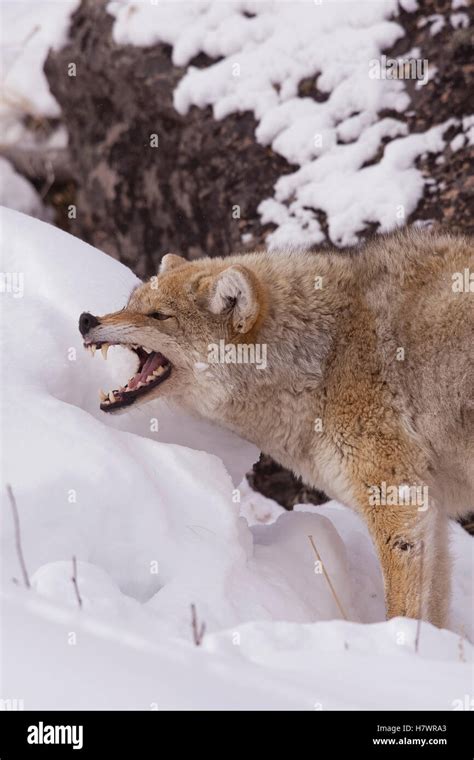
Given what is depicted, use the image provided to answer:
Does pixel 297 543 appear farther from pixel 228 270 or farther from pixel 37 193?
pixel 37 193

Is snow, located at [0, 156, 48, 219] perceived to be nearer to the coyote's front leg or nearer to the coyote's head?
the coyote's head

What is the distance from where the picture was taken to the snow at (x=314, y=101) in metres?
7.51

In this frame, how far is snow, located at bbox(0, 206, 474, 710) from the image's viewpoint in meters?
2.83

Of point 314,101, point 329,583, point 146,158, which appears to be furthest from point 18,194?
point 329,583

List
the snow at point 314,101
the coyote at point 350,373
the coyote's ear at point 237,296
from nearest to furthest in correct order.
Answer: the coyote at point 350,373 → the coyote's ear at point 237,296 → the snow at point 314,101

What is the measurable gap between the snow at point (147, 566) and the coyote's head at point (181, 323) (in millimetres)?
184

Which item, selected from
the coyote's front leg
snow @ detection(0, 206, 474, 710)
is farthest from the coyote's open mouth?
the coyote's front leg

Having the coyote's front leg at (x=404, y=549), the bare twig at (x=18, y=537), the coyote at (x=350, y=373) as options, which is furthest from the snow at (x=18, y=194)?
the bare twig at (x=18, y=537)

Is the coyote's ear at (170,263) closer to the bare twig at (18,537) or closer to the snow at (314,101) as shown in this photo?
the bare twig at (18,537)

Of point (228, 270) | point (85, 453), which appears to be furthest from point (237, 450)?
point (85, 453)

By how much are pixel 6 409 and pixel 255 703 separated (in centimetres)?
184

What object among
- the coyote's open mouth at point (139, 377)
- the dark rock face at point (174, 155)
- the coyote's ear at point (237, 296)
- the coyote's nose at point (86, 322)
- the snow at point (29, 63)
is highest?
the snow at point (29, 63)

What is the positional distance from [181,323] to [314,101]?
3882mm

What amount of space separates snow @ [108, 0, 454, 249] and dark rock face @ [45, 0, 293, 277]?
0.52 ft
